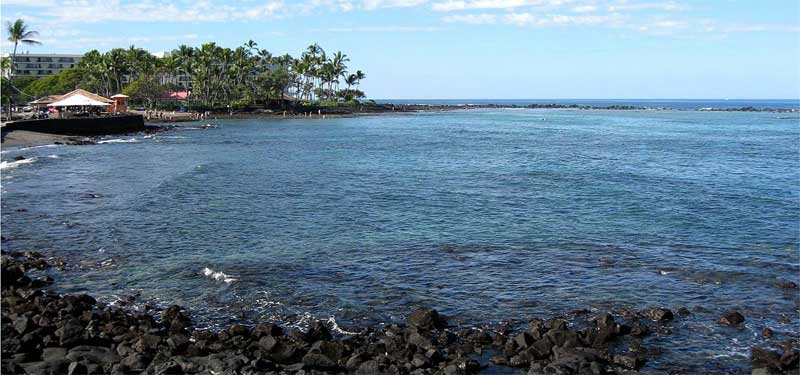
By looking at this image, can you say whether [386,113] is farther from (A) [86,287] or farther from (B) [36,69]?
(A) [86,287]

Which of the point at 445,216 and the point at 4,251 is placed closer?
the point at 4,251

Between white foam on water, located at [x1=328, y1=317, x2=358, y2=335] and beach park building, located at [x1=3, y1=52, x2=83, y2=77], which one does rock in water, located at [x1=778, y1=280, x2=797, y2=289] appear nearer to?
white foam on water, located at [x1=328, y1=317, x2=358, y2=335]

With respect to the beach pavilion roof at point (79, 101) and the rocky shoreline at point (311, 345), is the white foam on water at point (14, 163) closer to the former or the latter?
the beach pavilion roof at point (79, 101)

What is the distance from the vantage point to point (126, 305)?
1814cm

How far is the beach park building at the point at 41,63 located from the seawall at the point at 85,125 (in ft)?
318

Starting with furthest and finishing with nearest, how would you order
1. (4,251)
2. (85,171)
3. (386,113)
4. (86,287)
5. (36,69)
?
1. (36,69)
2. (386,113)
3. (85,171)
4. (4,251)
5. (86,287)

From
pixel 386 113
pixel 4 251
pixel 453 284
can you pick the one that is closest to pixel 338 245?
pixel 453 284

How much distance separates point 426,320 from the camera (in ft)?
54.5

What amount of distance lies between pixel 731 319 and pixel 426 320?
307 inches

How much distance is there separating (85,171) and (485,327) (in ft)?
119

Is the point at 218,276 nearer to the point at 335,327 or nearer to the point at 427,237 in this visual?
the point at 335,327

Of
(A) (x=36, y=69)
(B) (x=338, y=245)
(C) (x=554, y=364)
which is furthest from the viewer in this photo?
(A) (x=36, y=69)

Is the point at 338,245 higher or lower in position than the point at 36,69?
lower

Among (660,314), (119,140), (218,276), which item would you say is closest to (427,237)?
(218,276)
